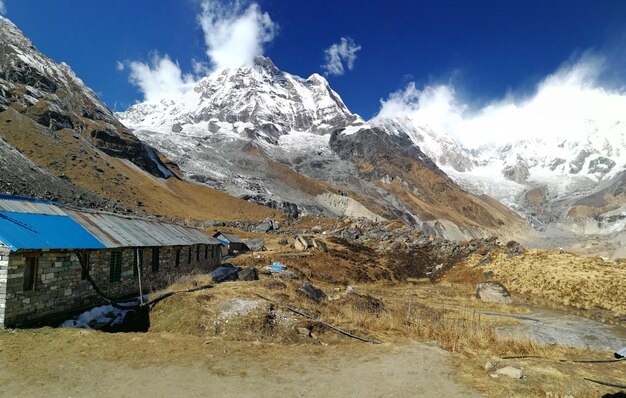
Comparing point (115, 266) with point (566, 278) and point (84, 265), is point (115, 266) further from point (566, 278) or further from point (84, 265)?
point (566, 278)

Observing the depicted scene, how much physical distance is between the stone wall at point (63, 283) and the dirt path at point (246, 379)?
3.72 metres

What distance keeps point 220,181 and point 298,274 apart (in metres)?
103

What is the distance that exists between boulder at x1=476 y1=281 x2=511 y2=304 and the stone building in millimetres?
24783

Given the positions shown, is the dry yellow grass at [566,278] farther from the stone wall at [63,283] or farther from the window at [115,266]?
the window at [115,266]

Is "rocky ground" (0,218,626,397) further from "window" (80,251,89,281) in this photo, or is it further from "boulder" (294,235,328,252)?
"boulder" (294,235,328,252)

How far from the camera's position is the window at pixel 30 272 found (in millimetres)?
14047

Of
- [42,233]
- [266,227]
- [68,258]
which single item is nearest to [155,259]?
[68,258]

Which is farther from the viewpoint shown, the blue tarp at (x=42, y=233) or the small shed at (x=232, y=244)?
the small shed at (x=232, y=244)

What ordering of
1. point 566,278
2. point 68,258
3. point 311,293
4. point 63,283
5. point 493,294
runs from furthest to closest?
point 566,278, point 493,294, point 311,293, point 68,258, point 63,283

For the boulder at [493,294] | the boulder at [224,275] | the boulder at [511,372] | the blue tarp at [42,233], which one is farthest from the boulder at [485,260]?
the blue tarp at [42,233]

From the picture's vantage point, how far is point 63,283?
15.6 m

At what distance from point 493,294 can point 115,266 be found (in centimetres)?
2911

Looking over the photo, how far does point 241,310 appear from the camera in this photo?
55.5ft

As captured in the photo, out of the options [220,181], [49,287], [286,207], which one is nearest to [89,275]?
[49,287]
